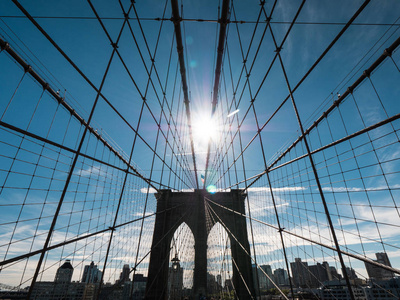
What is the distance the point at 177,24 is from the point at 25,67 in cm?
479

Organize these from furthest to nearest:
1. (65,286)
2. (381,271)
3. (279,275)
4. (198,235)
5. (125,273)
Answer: (279,275), (65,286), (125,273), (198,235), (381,271)

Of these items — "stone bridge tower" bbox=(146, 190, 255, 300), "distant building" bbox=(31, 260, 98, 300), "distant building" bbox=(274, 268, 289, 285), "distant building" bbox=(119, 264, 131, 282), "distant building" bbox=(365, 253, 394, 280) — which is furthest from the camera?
"distant building" bbox=(274, 268, 289, 285)

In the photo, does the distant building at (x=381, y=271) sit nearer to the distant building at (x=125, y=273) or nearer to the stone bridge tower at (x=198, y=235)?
the distant building at (x=125, y=273)

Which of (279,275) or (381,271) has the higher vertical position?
(381,271)

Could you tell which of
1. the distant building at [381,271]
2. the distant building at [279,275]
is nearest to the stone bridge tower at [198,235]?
the distant building at [279,275]

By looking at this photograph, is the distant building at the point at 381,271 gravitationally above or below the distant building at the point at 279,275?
above

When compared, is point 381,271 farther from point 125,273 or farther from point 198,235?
point 125,273

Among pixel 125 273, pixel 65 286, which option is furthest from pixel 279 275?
pixel 125 273

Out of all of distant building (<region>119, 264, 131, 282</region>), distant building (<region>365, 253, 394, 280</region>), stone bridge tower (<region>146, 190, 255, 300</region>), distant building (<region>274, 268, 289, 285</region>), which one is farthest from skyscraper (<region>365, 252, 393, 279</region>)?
stone bridge tower (<region>146, 190, 255, 300</region>)

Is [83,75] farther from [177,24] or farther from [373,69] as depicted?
[373,69]

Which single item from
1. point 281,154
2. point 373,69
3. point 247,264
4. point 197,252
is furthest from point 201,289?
point 373,69

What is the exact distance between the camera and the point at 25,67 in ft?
14.5

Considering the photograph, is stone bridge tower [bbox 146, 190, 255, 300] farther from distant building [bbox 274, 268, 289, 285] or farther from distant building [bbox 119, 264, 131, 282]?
distant building [bbox 274, 268, 289, 285]

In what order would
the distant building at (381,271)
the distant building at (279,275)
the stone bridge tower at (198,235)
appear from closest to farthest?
the distant building at (381,271) → the stone bridge tower at (198,235) → the distant building at (279,275)
